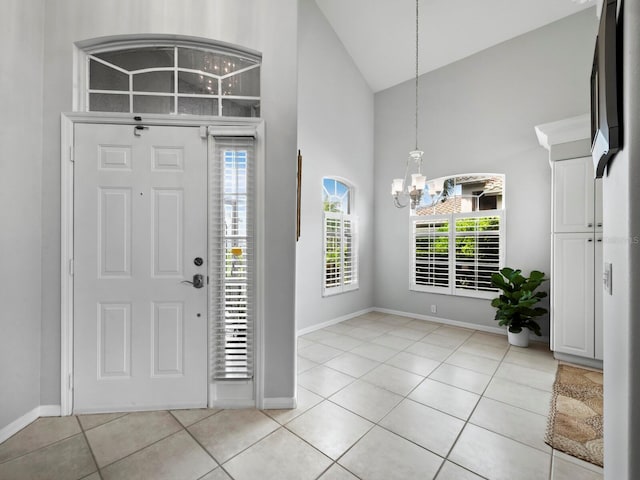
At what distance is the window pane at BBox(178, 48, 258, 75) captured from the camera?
2316mm

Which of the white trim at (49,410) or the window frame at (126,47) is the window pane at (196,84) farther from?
the white trim at (49,410)

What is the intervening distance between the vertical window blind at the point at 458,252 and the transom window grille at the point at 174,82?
146 inches

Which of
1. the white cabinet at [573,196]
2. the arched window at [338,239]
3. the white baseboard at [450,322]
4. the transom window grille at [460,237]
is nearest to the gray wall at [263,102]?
the arched window at [338,239]

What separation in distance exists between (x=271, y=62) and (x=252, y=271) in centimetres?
166

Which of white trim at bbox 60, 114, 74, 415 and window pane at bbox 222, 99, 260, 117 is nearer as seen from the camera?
white trim at bbox 60, 114, 74, 415

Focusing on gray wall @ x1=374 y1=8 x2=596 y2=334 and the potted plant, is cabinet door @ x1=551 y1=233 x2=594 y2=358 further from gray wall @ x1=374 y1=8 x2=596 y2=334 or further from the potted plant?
gray wall @ x1=374 y1=8 x2=596 y2=334

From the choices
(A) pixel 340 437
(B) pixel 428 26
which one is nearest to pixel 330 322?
(A) pixel 340 437

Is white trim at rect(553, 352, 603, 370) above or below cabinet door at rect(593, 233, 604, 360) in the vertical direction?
below

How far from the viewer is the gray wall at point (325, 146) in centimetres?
428

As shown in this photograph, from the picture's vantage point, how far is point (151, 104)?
7.54ft

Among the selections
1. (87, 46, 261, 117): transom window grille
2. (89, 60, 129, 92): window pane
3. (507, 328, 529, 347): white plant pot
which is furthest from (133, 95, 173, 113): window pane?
(507, 328, 529, 347): white plant pot

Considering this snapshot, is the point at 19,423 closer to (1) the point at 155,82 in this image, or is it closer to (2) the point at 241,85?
(1) the point at 155,82

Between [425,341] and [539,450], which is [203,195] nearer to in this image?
[539,450]

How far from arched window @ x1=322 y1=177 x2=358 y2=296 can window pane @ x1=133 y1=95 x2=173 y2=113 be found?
272 centimetres
